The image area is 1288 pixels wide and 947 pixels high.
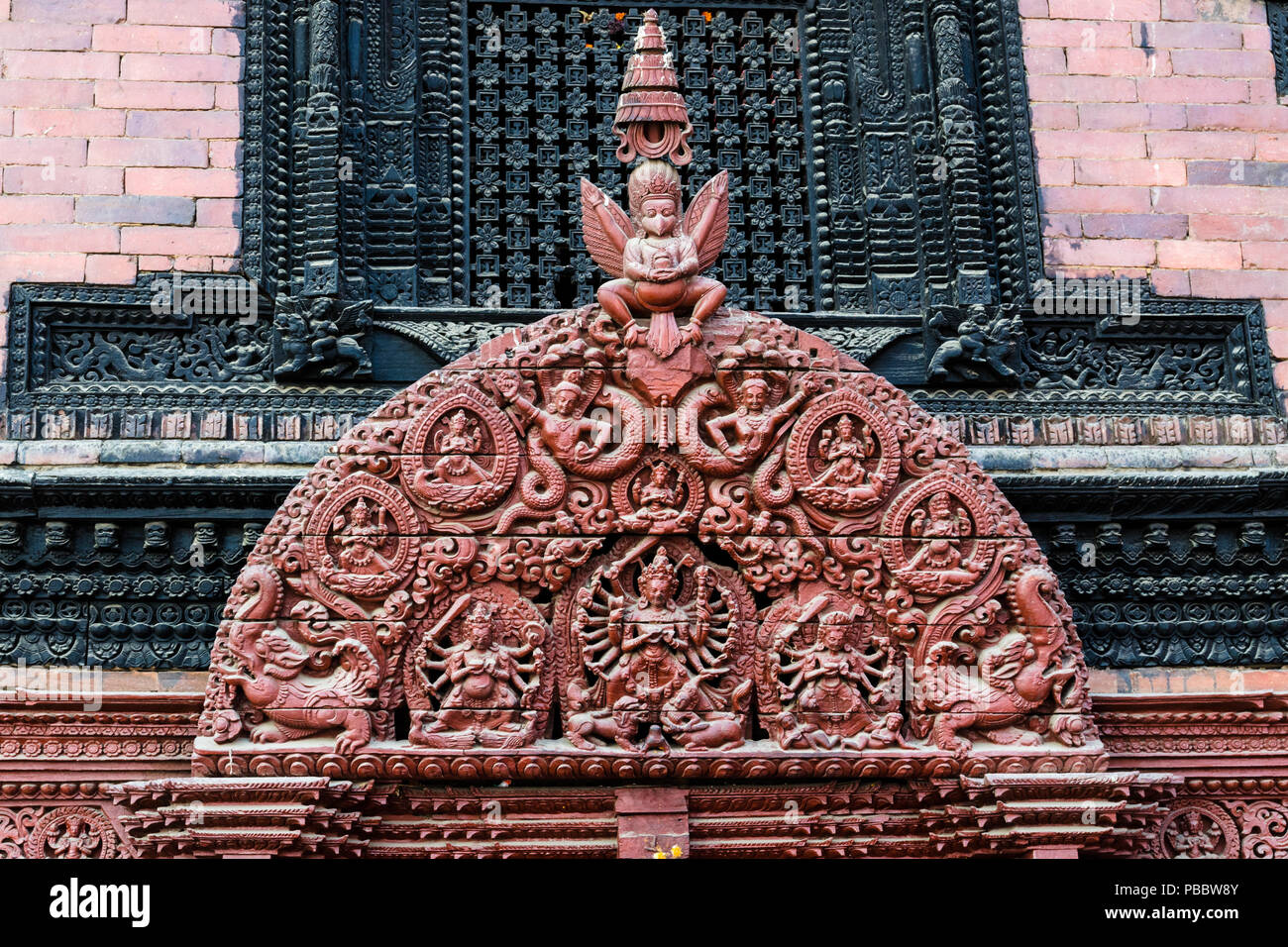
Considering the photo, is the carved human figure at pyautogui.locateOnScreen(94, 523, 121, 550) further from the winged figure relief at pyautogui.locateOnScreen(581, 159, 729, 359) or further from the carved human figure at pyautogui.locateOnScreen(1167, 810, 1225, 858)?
the carved human figure at pyautogui.locateOnScreen(1167, 810, 1225, 858)

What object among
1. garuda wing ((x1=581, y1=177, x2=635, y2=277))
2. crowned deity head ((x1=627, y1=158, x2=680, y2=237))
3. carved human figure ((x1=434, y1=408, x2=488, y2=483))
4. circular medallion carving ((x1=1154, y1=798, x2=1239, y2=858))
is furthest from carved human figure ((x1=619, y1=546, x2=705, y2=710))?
circular medallion carving ((x1=1154, y1=798, x2=1239, y2=858))

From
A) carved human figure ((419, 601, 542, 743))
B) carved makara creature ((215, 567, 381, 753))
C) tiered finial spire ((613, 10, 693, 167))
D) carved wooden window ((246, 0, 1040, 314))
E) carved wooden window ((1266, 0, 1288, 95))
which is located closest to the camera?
carved makara creature ((215, 567, 381, 753))

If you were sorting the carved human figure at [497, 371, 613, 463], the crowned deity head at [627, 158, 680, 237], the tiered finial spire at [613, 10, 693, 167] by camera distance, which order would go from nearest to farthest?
the carved human figure at [497, 371, 613, 463], the crowned deity head at [627, 158, 680, 237], the tiered finial spire at [613, 10, 693, 167]

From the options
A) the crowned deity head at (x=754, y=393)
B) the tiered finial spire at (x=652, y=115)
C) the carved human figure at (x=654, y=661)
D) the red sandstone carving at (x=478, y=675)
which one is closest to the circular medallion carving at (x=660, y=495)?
the carved human figure at (x=654, y=661)

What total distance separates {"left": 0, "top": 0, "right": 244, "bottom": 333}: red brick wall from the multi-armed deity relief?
179cm

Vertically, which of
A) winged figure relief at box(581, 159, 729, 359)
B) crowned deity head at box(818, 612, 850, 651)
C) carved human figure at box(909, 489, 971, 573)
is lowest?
crowned deity head at box(818, 612, 850, 651)

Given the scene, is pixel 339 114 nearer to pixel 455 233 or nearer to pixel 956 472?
pixel 455 233

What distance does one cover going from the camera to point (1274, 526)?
848 centimetres

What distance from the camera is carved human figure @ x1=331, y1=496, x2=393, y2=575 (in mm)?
7586

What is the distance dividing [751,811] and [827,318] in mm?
2549

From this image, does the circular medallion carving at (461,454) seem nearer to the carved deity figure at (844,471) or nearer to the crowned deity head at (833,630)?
Answer: the carved deity figure at (844,471)

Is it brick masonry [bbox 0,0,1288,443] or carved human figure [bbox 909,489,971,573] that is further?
brick masonry [bbox 0,0,1288,443]

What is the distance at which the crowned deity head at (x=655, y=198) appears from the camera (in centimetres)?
793

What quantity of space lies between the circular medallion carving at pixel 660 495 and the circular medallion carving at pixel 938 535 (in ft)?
2.67
